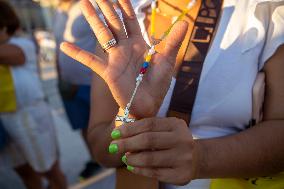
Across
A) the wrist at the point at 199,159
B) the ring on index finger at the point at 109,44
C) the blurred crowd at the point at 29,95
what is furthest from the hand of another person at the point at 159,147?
the blurred crowd at the point at 29,95

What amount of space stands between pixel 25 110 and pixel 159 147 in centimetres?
201

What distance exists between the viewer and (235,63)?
1.17 m

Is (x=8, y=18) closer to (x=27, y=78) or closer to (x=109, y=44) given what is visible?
(x=27, y=78)

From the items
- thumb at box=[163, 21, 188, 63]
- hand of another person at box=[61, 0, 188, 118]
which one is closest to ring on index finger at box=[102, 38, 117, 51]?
hand of another person at box=[61, 0, 188, 118]

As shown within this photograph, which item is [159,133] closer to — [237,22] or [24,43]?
[237,22]

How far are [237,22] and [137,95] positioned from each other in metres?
0.47

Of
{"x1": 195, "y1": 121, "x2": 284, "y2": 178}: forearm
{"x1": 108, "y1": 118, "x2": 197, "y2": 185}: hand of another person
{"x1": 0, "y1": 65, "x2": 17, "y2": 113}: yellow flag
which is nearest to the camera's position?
{"x1": 108, "y1": 118, "x2": 197, "y2": 185}: hand of another person

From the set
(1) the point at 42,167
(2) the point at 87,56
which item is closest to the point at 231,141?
(2) the point at 87,56

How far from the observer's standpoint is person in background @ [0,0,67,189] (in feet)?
8.67

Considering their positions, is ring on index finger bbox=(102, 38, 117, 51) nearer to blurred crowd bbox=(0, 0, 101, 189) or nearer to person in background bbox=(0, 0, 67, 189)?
blurred crowd bbox=(0, 0, 101, 189)

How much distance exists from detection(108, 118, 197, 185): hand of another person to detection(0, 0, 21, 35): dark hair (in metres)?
2.06

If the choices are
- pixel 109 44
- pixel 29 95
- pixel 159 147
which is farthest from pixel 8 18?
pixel 159 147

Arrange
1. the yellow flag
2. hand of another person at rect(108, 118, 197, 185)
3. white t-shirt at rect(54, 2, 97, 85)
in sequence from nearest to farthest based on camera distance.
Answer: hand of another person at rect(108, 118, 197, 185), the yellow flag, white t-shirt at rect(54, 2, 97, 85)

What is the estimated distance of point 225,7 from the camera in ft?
4.00
